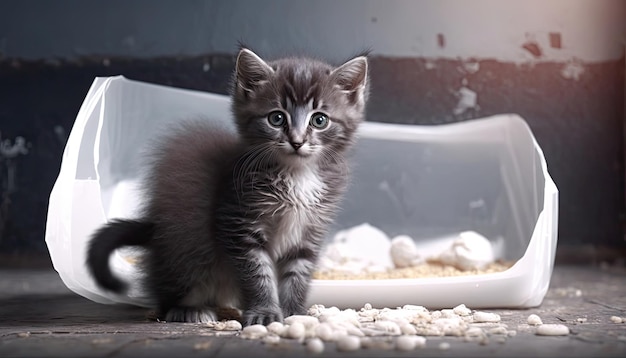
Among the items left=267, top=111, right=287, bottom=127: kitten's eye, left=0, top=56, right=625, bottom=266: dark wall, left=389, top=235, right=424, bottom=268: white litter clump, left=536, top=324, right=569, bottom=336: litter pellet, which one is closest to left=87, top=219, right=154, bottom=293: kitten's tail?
left=267, top=111, right=287, bottom=127: kitten's eye

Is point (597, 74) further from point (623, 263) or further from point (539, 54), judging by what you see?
point (623, 263)

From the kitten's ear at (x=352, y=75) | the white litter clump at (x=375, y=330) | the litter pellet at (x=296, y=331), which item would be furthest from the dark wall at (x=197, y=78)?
the litter pellet at (x=296, y=331)

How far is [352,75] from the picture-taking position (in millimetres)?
2191

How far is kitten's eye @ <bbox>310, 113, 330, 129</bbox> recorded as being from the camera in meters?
2.07

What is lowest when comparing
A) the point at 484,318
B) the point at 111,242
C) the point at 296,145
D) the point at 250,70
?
the point at 484,318

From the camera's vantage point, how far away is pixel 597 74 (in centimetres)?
400

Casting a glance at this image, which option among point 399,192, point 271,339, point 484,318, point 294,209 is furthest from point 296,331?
point 399,192

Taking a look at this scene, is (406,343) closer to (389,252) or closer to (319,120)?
(319,120)

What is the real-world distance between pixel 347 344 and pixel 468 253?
1.49 meters

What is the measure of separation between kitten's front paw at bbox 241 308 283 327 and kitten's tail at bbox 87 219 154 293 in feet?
1.58

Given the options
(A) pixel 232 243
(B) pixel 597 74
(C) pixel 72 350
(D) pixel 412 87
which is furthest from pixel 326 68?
(B) pixel 597 74

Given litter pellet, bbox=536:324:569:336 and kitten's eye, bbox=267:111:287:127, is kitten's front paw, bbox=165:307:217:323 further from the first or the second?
litter pellet, bbox=536:324:569:336

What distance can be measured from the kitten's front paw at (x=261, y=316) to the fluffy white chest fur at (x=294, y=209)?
0.21 m

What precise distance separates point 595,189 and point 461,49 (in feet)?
3.66
